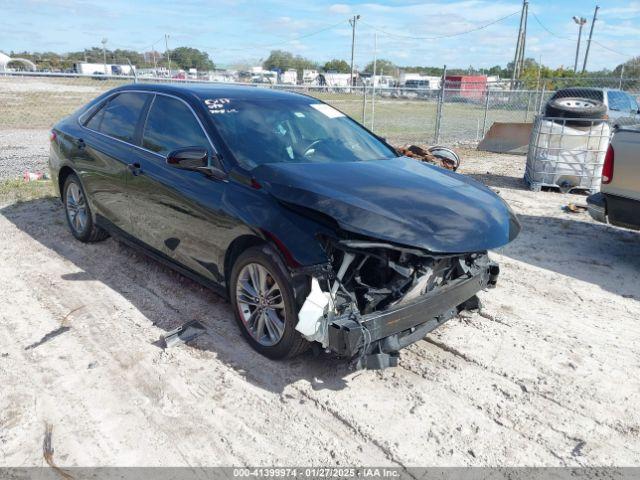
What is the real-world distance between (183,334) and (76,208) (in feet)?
9.11

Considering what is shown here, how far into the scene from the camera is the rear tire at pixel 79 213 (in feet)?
17.7

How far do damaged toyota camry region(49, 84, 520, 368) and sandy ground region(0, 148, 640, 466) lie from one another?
0.29m

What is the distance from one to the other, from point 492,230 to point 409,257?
567 mm

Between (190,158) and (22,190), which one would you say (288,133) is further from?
(22,190)

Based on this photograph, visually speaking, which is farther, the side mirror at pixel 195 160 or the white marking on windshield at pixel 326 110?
the white marking on windshield at pixel 326 110

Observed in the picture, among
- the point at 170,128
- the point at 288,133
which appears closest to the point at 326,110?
the point at 288,133

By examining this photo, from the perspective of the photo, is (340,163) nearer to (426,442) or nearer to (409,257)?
(409,257)

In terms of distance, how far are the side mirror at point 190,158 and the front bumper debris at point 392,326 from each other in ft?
4.94

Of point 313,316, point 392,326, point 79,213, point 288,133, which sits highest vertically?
point 288,133

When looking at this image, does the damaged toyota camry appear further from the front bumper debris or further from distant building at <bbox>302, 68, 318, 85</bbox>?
distant building at <bbox>302, 68, 318, 85</bbox>

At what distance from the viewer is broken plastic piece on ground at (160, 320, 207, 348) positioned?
142 inches

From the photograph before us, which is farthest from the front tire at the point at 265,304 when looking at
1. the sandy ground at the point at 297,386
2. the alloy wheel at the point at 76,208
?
the alloy wheel at the point at 76,208

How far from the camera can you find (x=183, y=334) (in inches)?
146

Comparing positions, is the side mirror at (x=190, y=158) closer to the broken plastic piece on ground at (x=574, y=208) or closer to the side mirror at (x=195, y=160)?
the side mirror at (x=195, y=160)
